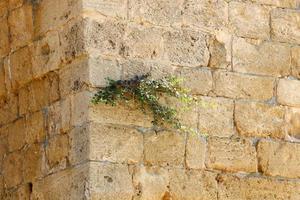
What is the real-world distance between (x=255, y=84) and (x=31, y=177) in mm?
1681

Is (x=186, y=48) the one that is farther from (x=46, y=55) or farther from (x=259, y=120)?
(x=46, y=55)

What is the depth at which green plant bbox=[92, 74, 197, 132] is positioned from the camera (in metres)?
7.43

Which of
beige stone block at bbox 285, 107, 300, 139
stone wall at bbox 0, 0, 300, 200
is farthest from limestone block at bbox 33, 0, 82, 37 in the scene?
beige stone block at bbox 285, 107, 300, 139

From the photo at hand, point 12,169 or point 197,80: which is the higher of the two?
point 197,80

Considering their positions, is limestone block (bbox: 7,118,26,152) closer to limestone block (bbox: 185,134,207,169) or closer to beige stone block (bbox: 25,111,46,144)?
beige stone block (bbox: 25,111,46,144)

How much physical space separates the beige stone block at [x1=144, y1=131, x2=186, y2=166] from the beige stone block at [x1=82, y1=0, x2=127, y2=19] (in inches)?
32.3


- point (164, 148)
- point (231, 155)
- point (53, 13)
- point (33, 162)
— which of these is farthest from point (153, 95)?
point (33, 162)

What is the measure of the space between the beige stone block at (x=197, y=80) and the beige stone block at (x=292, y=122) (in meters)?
0.63

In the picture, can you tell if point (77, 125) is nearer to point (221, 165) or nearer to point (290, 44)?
point (221, 165)

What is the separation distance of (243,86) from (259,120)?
0.26 m

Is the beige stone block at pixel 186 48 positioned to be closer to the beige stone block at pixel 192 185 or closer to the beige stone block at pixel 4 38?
the beige stone block at pixel 192 185

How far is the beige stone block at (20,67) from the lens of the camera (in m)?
8.18

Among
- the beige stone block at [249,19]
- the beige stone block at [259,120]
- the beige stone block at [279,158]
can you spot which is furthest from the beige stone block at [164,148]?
the beige stone block at [249,19]

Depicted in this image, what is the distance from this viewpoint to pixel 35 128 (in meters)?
8.06
